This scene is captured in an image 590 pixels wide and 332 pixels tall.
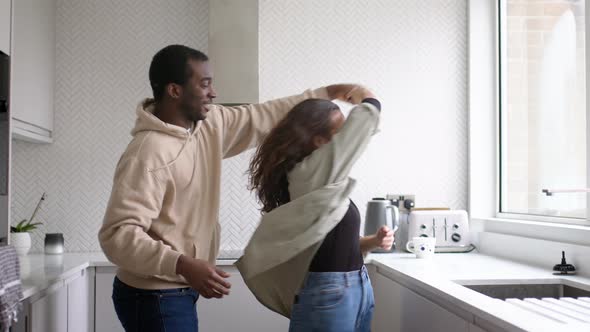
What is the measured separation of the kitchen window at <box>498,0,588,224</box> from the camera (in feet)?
9.59

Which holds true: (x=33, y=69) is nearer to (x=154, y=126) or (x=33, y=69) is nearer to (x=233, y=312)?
A: (x=233, y=312)

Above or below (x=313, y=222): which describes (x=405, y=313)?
below

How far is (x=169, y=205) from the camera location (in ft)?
6.15

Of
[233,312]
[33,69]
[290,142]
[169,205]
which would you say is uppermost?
[33,69]

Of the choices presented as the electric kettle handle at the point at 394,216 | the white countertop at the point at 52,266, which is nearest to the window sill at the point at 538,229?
the electric kettle handle at the point at 394,216

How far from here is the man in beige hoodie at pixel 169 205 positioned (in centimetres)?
172

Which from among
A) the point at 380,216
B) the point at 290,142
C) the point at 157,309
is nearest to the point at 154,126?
the point at 290,142

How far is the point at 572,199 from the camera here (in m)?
2.96

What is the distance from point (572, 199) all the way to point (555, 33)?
30.0 inches

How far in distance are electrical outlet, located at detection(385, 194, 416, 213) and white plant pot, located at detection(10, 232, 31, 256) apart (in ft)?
5.99

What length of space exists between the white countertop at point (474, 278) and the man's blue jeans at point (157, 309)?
739 mm

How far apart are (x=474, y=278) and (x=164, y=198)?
1.13 meters

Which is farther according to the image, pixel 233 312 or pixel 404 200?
pixel 404 200

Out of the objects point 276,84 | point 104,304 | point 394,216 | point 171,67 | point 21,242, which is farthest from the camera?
point 276,84
